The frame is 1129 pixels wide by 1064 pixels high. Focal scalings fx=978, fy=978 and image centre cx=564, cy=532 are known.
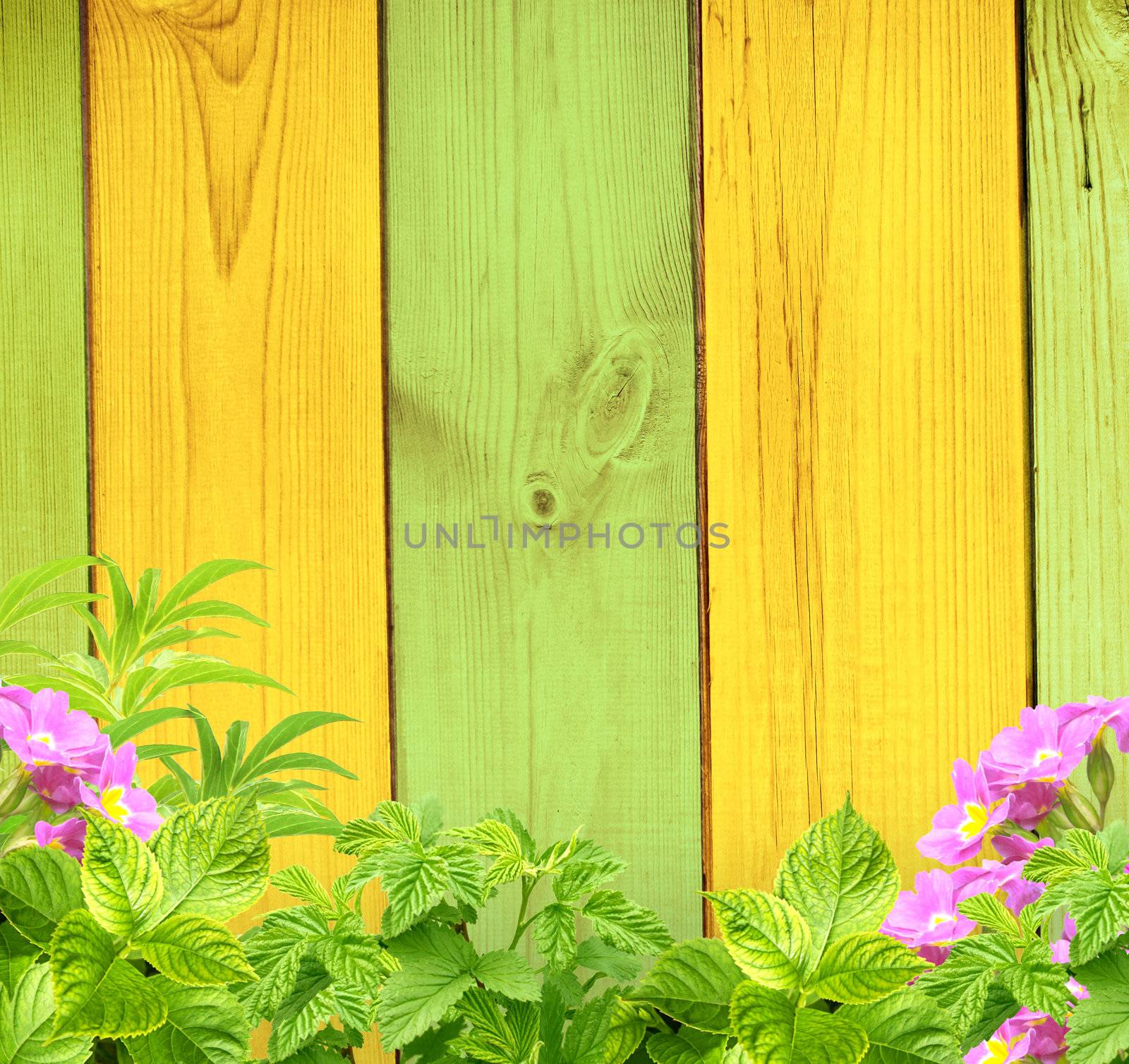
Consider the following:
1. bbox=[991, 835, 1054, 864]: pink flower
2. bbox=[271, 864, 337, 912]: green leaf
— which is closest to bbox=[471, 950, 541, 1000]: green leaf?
bbox=[271, 864, 337, 912]: green leaf

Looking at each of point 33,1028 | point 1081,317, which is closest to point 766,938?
point 33,1028

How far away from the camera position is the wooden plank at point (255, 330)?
973 millimetres

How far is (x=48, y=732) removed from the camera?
658 mm

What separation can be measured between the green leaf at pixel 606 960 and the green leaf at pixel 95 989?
372 mm

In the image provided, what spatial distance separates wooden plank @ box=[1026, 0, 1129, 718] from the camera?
933mm

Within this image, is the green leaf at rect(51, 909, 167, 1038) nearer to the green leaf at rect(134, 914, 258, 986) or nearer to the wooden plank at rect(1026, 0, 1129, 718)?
the green leaf at rect(134, 914, 258, 986)

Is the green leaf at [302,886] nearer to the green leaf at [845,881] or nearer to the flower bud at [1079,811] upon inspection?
the green leaf at [845,881]

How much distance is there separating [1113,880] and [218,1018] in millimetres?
468

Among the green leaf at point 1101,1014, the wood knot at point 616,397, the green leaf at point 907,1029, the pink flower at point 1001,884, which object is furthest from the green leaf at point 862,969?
the wood knot at point 616,397

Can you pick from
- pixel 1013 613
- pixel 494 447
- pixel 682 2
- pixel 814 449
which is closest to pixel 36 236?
pixel 494 447

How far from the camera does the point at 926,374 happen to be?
3.09 feet

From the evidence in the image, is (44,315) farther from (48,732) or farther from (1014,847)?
(1014,847)

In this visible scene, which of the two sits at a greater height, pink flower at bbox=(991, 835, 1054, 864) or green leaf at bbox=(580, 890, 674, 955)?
pink flower at bbox=(991, 835, 1054, 864)

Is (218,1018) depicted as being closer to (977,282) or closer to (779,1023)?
(779,1023)
